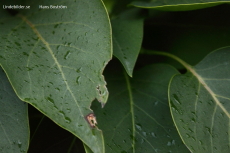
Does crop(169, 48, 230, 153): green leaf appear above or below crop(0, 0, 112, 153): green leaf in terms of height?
below

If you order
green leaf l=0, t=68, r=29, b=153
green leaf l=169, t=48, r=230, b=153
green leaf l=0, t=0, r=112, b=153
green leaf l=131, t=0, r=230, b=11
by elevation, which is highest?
green leaf l=131, t=0, r=230, b=11

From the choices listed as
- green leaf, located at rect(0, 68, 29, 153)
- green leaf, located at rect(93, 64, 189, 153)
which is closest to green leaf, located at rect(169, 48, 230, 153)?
green leaf, located at rect(93, 64, 189, 153)

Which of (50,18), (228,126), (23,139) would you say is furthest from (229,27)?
(23,139)

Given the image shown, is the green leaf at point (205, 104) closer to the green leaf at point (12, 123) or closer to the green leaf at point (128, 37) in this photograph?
the green leaf at point (128, 37)

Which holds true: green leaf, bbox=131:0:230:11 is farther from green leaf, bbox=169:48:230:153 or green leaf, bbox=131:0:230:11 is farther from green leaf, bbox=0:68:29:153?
green leaf, bbox=0:68:29:153

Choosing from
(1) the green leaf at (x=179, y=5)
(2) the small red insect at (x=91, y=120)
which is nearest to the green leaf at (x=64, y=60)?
(2) the small red insect at (x=91, y=120)

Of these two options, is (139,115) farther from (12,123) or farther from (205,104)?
(12,123)

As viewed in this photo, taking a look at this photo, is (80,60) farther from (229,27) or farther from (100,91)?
(229,27)

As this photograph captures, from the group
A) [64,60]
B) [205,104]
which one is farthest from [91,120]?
[205,104]

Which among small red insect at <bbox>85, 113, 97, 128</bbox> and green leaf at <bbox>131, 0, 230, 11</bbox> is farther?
green leaf at <bbox>131, 0, 230, 11</bbox>
